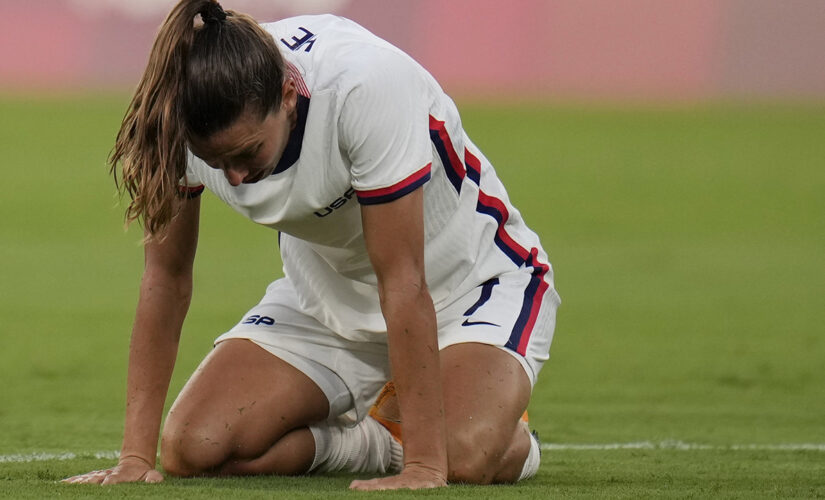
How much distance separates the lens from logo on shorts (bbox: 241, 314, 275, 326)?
338cm

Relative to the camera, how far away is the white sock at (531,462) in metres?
3.14

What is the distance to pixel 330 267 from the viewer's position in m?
3.31

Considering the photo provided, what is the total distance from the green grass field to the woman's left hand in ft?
0.16

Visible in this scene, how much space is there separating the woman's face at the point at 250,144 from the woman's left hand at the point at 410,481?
678mm

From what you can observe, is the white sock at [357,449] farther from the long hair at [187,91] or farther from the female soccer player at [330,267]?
the long hair at [187,91]

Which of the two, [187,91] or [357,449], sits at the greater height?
[187,91]

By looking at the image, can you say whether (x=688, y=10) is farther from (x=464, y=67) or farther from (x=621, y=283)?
(x=621, y=283)

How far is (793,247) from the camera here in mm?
12156

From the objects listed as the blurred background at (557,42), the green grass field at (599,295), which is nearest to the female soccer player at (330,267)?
the green grass field at (599,295)

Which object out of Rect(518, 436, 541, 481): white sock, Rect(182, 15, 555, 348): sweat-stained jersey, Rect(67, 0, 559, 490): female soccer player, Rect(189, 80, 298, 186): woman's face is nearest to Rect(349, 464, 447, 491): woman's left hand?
Rect(67, 0, 559, 490): female soccer player

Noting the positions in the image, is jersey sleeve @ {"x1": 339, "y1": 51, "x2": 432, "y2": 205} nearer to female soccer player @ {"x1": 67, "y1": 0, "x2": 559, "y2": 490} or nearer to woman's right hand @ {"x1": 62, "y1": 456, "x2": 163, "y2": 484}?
female soccer player @ {"x1": 67, "y1": 0, "x2": 559, "y2": 490}

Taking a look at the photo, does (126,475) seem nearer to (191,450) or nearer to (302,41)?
(191,450)

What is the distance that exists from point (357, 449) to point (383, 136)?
965 mm

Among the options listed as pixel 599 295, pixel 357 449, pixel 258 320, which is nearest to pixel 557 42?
pixel 599 295
